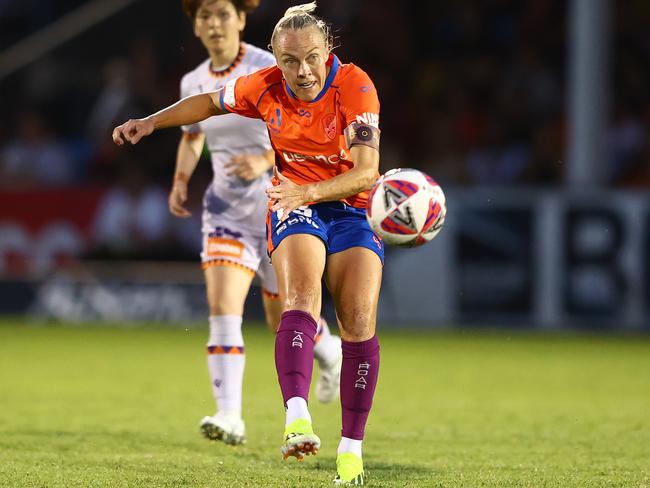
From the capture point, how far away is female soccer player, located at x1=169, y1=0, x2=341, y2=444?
281 inches

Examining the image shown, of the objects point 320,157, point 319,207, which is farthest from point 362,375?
point 320,157

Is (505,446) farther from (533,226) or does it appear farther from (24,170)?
(24,170)

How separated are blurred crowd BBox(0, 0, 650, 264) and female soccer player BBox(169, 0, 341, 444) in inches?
307

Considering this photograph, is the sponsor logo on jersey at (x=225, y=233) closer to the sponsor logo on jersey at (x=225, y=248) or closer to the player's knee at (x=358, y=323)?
the sponsor logo on jersey at (x=225, y=248)

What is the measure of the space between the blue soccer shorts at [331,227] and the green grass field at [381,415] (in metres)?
1.01

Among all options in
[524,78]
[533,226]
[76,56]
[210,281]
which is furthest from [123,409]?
[76,56]

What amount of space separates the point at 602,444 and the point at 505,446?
1.68ft

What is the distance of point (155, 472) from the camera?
230 inches

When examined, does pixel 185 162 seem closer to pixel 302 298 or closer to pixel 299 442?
pixel 302 298

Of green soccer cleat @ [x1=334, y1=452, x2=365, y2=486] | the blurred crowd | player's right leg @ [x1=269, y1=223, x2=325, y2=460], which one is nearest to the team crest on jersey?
player's right leg @ [x1=269, y1=223, x2=325, y2=460]

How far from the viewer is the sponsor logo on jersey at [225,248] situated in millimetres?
7246

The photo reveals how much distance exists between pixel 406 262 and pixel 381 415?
20.3ft

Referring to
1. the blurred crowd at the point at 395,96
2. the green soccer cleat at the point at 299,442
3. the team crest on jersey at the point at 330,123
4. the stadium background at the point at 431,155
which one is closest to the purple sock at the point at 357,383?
the green soccer cleat at the point at 299,442

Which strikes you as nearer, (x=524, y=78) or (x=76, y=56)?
(x=524, y=78)
